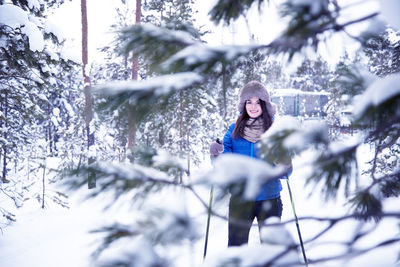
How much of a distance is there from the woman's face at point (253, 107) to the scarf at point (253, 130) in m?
0.06

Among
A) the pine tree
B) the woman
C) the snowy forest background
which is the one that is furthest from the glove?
the pine tree

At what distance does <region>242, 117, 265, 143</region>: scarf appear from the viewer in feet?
9.69

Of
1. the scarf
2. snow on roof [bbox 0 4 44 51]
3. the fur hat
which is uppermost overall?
snow on roof [bbox 0 4 44 51]

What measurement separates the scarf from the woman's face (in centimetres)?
6

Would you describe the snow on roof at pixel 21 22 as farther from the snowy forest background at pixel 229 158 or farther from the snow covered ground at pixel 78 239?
the snowy forest background at pixel 229 158

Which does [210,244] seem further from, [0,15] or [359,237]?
[0,15]

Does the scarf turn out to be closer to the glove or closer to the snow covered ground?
the glove

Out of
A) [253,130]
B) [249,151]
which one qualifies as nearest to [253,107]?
[253,130]

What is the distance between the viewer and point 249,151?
3018 millimetres

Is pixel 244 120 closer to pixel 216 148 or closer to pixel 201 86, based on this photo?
pixel 216 148

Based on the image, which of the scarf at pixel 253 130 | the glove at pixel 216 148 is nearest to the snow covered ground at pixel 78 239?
the scarf at pixel 253 130

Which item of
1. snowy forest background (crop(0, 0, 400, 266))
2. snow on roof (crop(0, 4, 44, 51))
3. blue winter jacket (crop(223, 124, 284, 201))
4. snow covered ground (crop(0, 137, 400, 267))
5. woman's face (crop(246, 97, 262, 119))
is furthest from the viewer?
snow on roof (crop(0, 4, 44, 51))

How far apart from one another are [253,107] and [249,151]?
522 mm

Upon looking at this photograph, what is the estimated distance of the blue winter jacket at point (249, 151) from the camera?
2.88m
